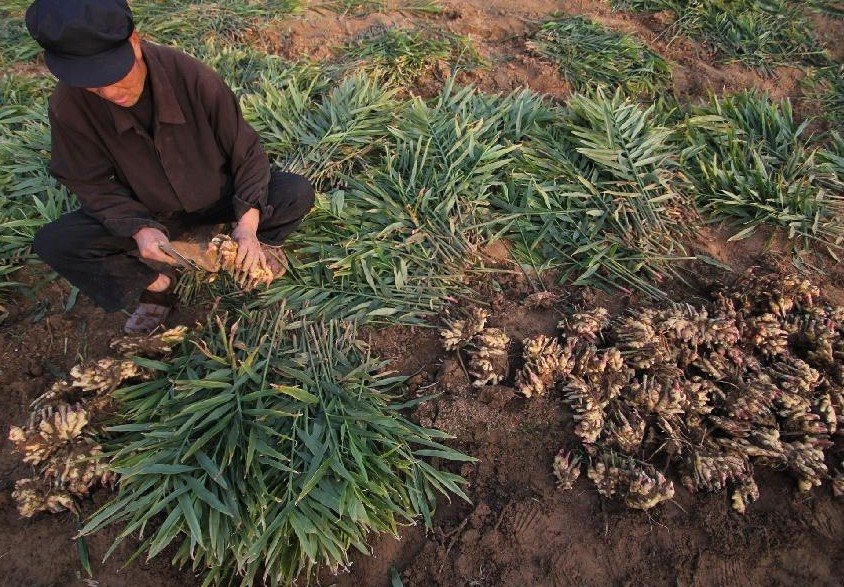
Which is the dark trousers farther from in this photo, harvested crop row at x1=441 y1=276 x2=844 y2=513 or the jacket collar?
harvested crop row at x1=441 y1=276 x2=844 y2=513

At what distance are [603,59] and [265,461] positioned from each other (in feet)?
9.63

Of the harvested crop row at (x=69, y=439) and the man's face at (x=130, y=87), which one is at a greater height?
the man's face at (x=130, y=87)

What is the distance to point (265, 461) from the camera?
178 cm

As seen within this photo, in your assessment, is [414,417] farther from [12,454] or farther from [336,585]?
[12,454]

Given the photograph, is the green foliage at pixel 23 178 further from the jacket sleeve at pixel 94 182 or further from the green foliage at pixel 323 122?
the green foliage at pixel 323 122

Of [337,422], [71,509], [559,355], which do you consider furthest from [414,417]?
[71,509]

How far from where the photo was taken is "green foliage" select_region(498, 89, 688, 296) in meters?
2.43

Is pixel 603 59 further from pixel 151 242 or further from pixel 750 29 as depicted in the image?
pixel 151 242

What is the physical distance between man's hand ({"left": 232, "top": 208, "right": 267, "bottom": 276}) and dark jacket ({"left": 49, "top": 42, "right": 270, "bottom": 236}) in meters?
0.04

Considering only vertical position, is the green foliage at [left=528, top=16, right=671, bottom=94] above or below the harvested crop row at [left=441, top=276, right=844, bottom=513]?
above

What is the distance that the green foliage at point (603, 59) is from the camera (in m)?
3.34

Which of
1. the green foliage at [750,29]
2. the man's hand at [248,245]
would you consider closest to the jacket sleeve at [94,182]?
the man's hand at [248,245]

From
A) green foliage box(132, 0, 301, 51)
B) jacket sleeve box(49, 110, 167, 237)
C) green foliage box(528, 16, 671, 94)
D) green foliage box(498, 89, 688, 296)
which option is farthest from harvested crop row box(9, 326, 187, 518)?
green foliage box(528, 16, 671, 94)

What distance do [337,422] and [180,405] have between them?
0.53 metres
